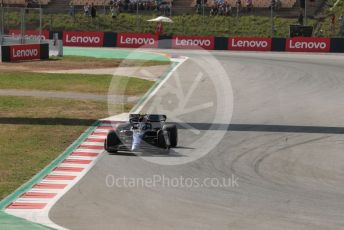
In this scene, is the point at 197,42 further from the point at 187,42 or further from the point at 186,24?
the point at 186,24

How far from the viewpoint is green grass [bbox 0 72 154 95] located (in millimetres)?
28375

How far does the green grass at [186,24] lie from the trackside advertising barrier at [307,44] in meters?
3.67

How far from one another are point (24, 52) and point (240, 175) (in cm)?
3082

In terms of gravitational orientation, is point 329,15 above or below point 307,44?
above

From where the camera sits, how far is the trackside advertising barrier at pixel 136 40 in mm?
56062

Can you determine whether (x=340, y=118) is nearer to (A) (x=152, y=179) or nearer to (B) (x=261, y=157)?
(B) (x=261, y=157)

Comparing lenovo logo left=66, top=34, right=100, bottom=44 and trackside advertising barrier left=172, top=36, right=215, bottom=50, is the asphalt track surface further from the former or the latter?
lenovo logo left=66, top=34, right=100, bottom=44

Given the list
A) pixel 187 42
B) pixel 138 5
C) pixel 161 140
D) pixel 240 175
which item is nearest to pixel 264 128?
pixel 161 140

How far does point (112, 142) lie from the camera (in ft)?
51.5

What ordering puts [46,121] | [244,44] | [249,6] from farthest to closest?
[249,6]
[244,44]
[46,121]

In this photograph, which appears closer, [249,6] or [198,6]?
[249,6]

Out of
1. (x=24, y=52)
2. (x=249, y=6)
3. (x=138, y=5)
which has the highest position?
(x=249, y=6)

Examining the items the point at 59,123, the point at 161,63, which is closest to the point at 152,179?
the point at 59,123

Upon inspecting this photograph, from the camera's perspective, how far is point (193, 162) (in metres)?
14.9
